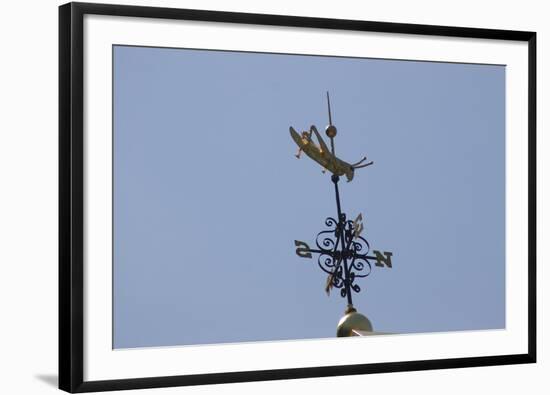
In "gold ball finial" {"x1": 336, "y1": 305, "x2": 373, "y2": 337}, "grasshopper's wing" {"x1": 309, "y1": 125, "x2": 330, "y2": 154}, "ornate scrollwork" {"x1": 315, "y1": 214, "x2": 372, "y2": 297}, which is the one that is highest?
"grasshopper's wing" {"x1": 309, "y1": 125, "x2": 330, "y2": 154}

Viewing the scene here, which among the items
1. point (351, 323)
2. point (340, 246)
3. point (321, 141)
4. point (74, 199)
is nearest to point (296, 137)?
point (321, 141)

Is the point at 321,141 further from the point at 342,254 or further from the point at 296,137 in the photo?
the point at 342,254

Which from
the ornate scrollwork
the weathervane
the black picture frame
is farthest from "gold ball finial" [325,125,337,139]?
the black picture frame

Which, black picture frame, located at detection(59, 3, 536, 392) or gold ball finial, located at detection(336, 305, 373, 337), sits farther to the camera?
gold ball finial, located at detection(336, 305, 373, 337)

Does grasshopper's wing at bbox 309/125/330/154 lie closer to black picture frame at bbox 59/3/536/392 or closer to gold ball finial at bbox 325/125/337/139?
gold ball finial at bbox 325/125/337/139

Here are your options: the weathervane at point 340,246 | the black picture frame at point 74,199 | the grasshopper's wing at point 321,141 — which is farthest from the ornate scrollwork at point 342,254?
the black picture frame at point 74,199

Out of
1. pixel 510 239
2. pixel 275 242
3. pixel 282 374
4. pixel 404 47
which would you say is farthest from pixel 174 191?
pixel 510 239

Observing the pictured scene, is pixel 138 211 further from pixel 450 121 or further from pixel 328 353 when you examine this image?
pixel 450 121

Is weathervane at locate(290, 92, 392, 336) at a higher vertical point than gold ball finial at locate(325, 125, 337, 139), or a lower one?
lower
